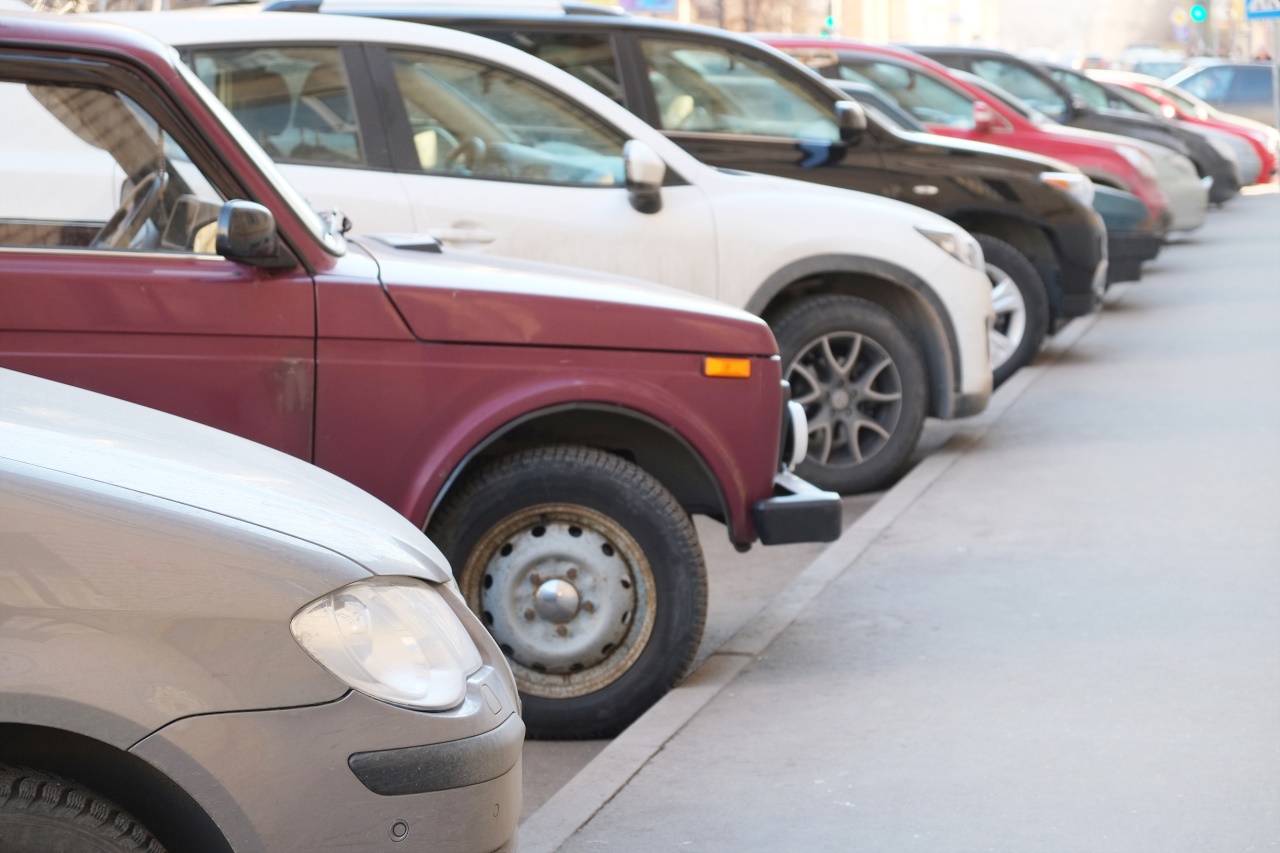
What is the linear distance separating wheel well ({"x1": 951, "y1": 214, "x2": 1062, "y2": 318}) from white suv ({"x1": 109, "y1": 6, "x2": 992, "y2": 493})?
293 centimetres

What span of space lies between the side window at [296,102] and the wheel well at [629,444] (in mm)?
2195

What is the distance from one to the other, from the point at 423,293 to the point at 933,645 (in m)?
1.92

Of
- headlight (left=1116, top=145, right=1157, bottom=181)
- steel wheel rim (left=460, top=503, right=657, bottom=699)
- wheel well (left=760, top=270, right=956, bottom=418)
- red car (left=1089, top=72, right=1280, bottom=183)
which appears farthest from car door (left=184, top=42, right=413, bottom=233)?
red car (left=1089, top=72, right=1280, bottom=183)

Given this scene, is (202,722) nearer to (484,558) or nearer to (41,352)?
(41,352)

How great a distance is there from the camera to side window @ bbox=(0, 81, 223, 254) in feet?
14.9

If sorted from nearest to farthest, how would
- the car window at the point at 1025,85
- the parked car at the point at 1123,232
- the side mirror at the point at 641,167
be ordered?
the side mirror at the point at 641,167, the parked car at the point at 1123,232, the car window at the point at 1025,85

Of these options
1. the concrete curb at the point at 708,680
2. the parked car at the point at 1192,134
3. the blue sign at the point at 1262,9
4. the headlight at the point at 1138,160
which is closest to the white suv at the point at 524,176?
the concrete curb at the point at 708,680

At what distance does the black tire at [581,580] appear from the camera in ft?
16.3

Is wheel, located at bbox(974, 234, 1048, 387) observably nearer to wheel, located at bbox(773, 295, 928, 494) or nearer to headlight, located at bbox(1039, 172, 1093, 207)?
headlight, located at bbox(1039, 172, 1093, 207)

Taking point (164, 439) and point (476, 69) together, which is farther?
point (476, 69)

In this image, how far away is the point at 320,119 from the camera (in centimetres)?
696

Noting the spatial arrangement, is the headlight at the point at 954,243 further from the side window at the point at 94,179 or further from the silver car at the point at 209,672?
the silver car at the point at 209,672

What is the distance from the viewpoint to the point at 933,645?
5527 millimetres

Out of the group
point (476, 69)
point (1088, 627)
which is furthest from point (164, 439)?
point (476, 69)
